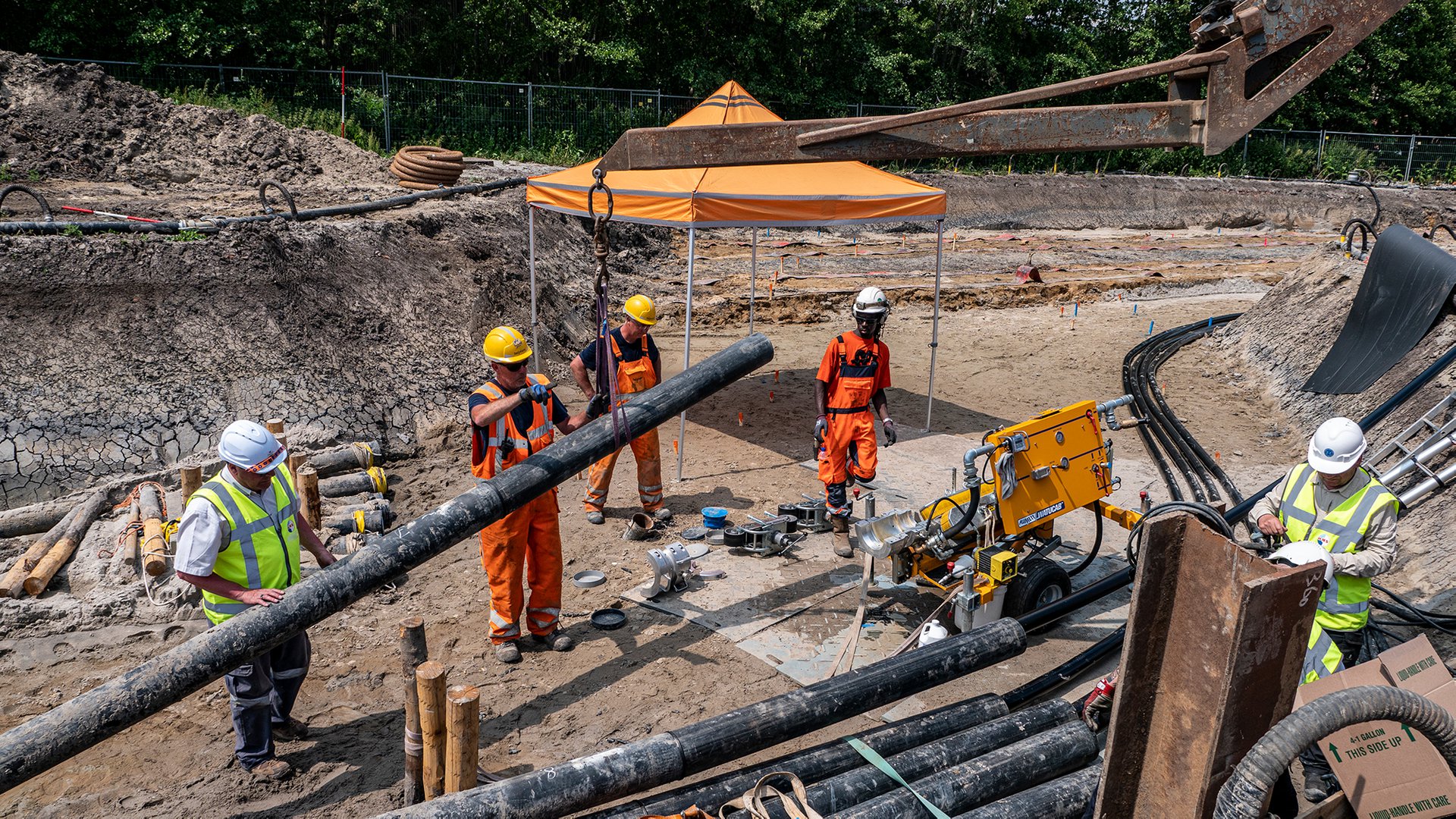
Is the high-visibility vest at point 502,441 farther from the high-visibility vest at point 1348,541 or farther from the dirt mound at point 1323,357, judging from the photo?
the dirt mound at point 1323,357

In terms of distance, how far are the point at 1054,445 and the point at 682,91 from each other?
76.8 ft

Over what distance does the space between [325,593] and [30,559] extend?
3629 mm

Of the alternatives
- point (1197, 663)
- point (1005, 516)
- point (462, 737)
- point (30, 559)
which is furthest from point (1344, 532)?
point (30, 559)

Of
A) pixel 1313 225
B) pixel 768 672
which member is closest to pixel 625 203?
pixel 768 672

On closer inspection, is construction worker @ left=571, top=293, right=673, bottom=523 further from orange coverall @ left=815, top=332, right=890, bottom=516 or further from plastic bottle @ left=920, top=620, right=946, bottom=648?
plastic bottle @ left=920, top=620, right=946, bottom=648

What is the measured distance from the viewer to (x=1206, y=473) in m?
8.71

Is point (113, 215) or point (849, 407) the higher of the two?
point (113, 215)

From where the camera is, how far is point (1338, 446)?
4.47 metres

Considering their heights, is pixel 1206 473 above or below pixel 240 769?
above

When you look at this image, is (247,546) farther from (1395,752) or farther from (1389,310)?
(1389,310)

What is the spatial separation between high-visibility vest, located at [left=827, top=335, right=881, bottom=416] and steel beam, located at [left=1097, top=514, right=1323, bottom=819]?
13.8 ft

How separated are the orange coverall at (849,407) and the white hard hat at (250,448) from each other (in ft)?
12.9

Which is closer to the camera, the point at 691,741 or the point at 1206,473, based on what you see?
the point at 691,741

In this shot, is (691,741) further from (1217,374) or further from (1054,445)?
(1217,374)
